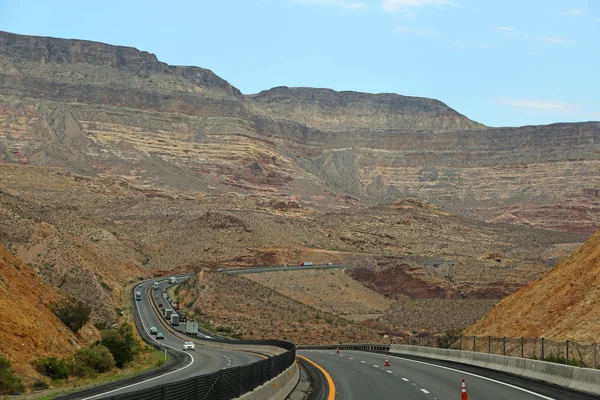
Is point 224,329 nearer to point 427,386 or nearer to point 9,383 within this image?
point 9,383

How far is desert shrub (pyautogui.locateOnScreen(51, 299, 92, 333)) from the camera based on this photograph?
46.0m

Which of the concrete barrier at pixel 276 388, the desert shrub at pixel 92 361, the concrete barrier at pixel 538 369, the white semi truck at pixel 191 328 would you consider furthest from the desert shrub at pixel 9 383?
the white semi truck at pixel 191 328

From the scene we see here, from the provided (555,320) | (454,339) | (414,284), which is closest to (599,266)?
(555,320)

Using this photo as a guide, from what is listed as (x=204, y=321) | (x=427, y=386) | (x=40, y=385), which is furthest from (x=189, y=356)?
(x=204, y=321)

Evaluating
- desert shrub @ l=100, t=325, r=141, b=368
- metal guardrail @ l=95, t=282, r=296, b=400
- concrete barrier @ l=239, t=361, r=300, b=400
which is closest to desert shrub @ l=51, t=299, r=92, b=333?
desert shrub @ l=100, t=325, r=141, b=368

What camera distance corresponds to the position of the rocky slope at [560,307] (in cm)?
3609

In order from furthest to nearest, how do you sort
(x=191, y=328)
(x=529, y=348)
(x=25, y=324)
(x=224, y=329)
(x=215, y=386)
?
(x=224, y=329) < (x=191, y=328) < (x=529, y=348) < (x=25, y=324) < (x=215, y=386)

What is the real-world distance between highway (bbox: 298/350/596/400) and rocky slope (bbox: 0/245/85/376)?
11373 millimetres

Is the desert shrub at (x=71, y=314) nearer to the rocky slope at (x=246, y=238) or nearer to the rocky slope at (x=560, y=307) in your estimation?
the rocky slope at (x=560, y=307)

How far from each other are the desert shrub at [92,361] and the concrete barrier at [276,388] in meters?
12.0

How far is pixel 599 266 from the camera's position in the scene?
41.3 meters

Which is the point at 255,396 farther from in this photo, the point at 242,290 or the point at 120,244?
the point at 120,244

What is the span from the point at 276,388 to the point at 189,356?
31461 millimetres

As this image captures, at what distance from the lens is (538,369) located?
27.6m
